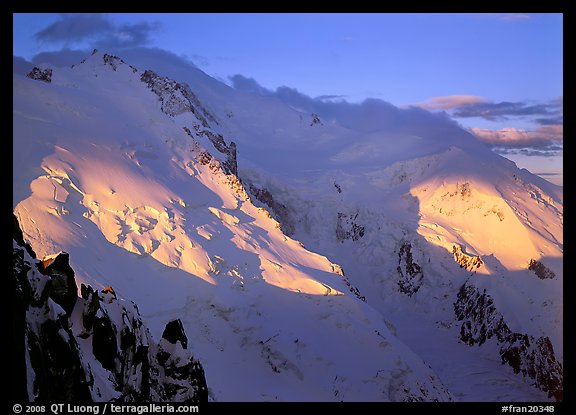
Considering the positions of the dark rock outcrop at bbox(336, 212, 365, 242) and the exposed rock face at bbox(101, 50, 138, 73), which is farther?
the dark rock outcrop at bbox(336, 212, 365, 242)

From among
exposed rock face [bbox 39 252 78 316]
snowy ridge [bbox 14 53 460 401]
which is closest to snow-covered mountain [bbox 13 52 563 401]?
snowy ridge [bbox 14 53 460 401]

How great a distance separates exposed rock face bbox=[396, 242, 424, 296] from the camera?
58812 millimetres

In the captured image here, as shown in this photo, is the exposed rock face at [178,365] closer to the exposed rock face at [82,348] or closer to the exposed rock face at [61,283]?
the exposed rock face at [82,348]

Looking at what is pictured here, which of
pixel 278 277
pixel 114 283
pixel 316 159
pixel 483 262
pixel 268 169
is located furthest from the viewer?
pixel 316 159

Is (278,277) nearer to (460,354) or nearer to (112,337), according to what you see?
(112,337)

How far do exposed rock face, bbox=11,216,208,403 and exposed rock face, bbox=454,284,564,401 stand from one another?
137 ft

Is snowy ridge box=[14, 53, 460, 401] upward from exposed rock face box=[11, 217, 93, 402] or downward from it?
downward

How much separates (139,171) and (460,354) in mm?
36066

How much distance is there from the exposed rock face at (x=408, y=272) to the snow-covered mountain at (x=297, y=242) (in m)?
0.15

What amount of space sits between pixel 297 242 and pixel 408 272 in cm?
2415

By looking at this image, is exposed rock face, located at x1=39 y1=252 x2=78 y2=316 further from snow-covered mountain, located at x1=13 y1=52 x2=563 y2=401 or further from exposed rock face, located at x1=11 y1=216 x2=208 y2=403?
snow-covered mountain, located at x1=13 y1=52 x2=563 y2=401

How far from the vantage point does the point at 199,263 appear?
96.5 ft

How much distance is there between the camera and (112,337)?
1199cm
